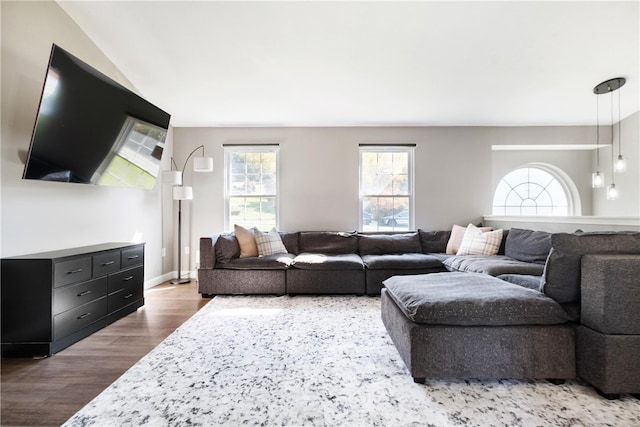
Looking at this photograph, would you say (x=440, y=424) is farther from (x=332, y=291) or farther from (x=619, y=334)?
(x=332, y=291)

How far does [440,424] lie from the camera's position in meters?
1.31

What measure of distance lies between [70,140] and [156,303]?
72.2 inches

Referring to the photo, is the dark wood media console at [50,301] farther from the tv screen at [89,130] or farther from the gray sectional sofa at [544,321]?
the gray sectional sofa at [544,321]

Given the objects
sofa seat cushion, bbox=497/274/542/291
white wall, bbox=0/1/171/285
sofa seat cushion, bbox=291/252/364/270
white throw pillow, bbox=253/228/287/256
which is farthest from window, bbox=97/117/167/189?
sofa seat cushion, bbox=497/274/542/291

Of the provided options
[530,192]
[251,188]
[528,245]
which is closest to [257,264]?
[251,188]

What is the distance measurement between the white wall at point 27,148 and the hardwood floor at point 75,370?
0.87m

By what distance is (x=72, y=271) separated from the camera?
2.16m

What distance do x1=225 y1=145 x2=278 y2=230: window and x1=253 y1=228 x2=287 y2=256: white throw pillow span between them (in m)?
0.54

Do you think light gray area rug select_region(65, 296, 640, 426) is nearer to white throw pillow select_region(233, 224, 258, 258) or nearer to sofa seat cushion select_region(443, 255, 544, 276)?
sofa seat cushion select_region(443, 255, 544, 276)

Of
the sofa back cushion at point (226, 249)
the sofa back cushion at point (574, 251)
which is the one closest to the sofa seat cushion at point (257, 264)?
the sofa back cushion at point (226, 249)

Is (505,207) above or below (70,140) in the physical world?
below

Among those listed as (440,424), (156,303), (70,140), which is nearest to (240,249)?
(156,303)

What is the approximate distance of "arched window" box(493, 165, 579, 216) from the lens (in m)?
4.80

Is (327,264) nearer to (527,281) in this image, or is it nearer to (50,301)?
(527,281)
